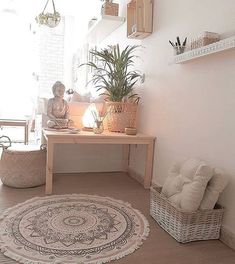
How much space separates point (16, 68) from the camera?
5.74 meters

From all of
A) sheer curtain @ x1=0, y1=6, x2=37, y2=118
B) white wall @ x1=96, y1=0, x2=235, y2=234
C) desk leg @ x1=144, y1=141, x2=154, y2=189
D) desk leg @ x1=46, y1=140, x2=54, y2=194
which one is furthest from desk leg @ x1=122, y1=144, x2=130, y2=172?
sheer curtain @ x1=0, y1=6, x2=37, y2=118

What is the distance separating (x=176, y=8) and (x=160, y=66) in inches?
19.8

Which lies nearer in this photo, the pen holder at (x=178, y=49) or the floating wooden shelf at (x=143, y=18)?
the pen holder at (x=178, y=49)

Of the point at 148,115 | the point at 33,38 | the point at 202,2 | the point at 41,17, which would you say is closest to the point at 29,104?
the point at 33,38

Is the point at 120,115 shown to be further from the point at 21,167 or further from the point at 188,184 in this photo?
the point at 188,184

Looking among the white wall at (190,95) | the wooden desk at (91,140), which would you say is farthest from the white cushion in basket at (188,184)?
the wooden desk at (91,140)

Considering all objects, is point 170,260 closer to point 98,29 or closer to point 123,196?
point 123,196

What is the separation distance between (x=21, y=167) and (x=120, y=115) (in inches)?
42.4

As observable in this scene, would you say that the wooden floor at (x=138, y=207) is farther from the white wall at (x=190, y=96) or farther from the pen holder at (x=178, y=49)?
the pen holder at (x=178, y=49)

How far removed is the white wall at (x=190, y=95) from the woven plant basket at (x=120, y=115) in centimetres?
15

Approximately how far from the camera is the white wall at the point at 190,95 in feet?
5.54

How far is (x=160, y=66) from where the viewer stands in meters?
2.56

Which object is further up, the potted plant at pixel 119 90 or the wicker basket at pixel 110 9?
the wicker basket at pixel 110 9

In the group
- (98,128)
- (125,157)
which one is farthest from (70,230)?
(125,157)
